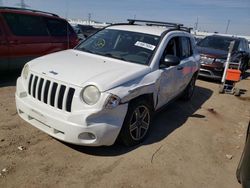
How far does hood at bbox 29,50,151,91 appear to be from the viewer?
346 centimetres

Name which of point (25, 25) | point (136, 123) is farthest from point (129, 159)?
point (25, 25)

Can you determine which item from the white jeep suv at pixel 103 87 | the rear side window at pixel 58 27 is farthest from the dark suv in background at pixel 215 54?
the rear side window at pixel 58 27

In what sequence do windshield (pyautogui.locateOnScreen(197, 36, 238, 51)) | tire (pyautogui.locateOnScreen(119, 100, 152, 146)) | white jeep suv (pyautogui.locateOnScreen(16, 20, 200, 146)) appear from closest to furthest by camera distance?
white jeep suv (pyautogui.locateOnScreen(16, 20, 200, 146)) → tire (pyautogui.locateOnScreen(119, 100, 152, 146)) → windshield (pyautogui.locateOnScreen(197, 36, 238, 51))

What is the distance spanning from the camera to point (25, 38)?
6.93 metres

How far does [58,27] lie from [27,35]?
3.98 ft

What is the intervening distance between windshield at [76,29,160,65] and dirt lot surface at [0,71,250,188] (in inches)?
55.0

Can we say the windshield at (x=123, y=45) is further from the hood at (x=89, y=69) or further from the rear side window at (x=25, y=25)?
the rear side window at (x=25, y=25)

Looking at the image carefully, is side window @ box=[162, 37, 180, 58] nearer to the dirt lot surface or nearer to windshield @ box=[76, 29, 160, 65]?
windshield @ box=[76, 29, 160, 65]

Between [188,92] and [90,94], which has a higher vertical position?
[90,94]

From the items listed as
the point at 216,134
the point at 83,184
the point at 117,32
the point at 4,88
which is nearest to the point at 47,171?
the point at 83,184

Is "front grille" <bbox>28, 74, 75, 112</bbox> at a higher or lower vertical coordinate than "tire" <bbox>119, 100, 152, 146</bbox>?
higher

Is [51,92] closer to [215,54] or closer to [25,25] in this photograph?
[25,25]

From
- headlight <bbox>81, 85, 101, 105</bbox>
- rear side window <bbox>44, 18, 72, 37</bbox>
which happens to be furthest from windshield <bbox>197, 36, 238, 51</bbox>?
headlight <bbox>81, 85, 101, 105</bbox>

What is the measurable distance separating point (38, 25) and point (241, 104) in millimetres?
6149
